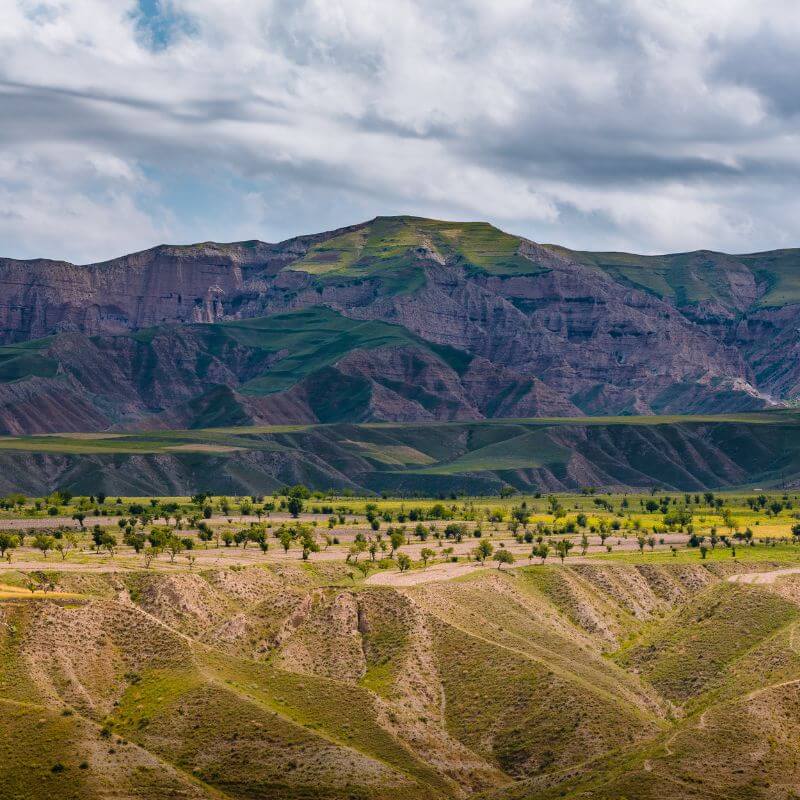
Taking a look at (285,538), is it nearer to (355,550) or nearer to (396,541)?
(355,550)

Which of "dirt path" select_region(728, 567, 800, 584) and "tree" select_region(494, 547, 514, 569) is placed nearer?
"dirt path" select_region(728, 567, 800, 584)

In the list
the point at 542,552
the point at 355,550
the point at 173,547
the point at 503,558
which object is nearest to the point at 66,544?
the point at 173,547

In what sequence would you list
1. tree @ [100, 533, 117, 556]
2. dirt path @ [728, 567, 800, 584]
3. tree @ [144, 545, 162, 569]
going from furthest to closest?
tree @ [100, 533, 117, 556]
tree @ [144, 545, 162, 569]
dirt path @ [728, 567, 800, 584]

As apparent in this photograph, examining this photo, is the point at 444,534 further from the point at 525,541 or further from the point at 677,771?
the point at 677,771

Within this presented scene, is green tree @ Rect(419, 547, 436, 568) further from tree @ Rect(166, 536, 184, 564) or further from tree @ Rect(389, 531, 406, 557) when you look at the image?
tree @ Rect(166, 536, 184, 564)

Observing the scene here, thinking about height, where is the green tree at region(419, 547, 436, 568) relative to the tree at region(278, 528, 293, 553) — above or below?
below

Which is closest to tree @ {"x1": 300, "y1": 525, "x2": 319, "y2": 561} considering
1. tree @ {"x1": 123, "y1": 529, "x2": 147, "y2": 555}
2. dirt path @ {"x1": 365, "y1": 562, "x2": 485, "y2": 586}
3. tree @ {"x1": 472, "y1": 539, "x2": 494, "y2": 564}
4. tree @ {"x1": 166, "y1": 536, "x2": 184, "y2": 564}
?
dirt path @ {"x1": 365, "y1": 562, "x2": 485, "y2": 586}
